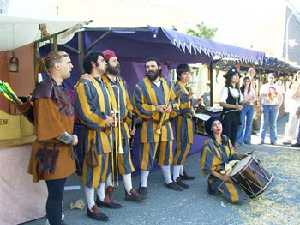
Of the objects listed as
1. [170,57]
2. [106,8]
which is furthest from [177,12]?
[170,57]

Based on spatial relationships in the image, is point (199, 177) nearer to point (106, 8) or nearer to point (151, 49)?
point (151, 49)

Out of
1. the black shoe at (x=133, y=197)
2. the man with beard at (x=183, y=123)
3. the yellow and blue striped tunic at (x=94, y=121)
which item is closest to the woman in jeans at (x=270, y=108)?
the man with beard at (x=183, y=123)

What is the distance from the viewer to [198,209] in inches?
183

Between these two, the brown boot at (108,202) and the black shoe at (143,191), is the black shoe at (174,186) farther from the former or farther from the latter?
the brown boot at (108,202)

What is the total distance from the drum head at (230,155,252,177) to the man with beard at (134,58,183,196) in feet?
2.74

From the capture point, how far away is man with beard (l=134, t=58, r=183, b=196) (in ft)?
16.3

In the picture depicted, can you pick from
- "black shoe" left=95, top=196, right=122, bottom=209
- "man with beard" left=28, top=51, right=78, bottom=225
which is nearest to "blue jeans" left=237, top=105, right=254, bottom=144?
"black shoe" left=95, top=196, right=122, bottom=209

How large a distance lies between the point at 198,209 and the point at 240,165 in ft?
2.26

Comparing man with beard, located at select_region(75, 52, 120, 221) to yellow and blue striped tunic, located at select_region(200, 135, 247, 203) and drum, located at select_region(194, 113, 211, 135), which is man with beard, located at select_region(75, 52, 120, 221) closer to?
yellow and blue striped tunic, located at select_region(200, 135, 247, 203)

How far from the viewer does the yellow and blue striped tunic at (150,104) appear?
195 inches

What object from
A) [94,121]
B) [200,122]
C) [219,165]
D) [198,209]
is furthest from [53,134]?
[200,122]

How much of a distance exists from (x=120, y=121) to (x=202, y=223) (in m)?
1.33

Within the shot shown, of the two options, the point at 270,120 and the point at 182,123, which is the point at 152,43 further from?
the point at 270,120

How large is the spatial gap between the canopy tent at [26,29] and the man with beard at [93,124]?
1.35 ft
